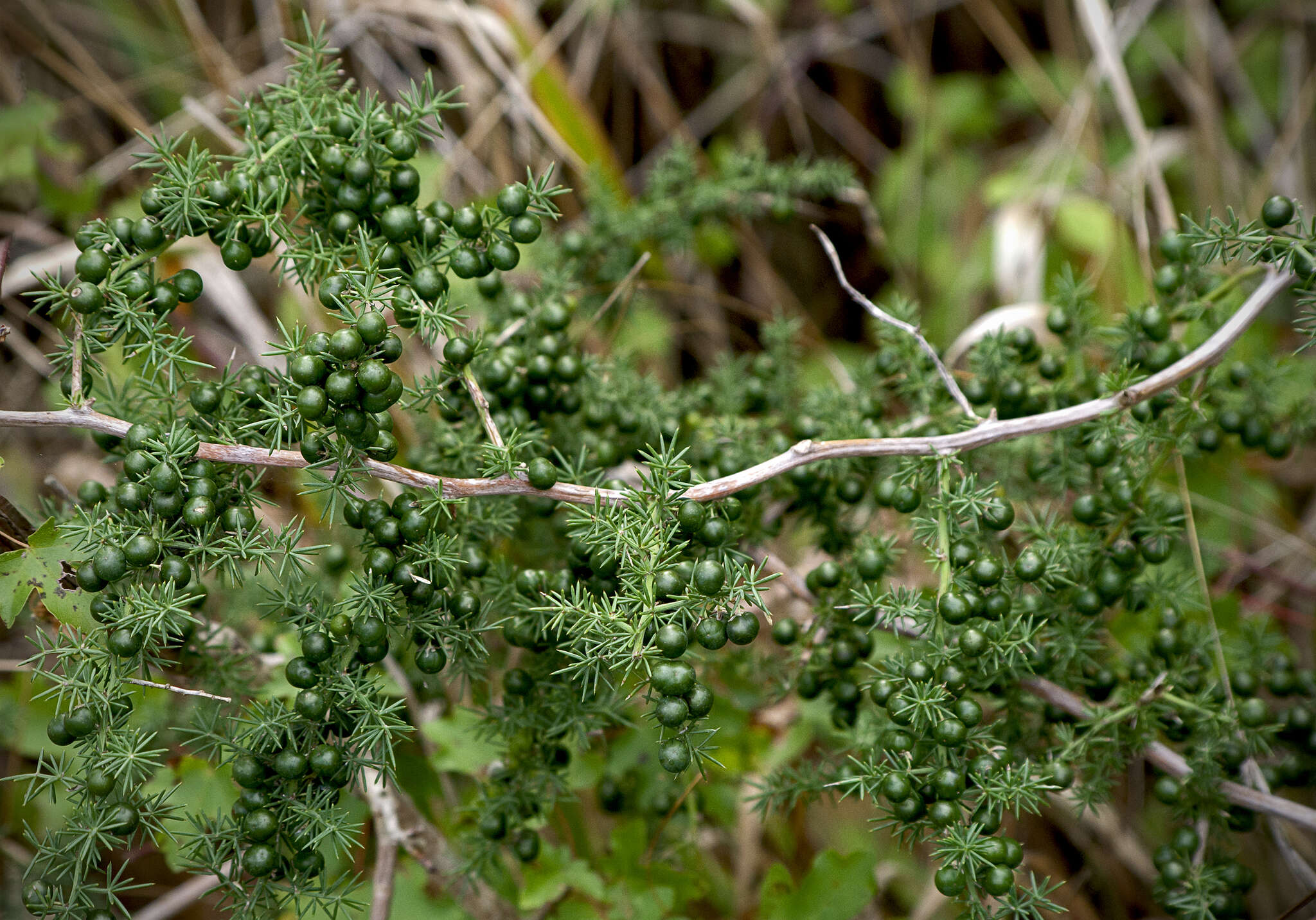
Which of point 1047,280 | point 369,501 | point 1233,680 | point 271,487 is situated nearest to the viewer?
point 369,501

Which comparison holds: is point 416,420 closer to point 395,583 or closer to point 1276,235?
point 395,583

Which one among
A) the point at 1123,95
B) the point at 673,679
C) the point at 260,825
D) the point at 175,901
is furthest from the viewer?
the point at 1123,95

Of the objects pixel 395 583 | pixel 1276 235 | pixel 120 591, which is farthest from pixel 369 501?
pixel 1276 235

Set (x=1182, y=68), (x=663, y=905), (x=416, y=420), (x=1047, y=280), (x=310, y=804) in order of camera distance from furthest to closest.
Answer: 1. (x=1182, y=68)
2. (x=1047, y=280)
3. (x=416, y=420)
4. (x=663, y=905)
5. (x=310, y=804)

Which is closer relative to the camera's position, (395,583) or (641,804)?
(395,583)

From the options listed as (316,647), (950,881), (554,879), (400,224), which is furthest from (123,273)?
(950,881)

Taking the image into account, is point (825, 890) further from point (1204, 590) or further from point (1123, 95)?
point (1123, 95)
